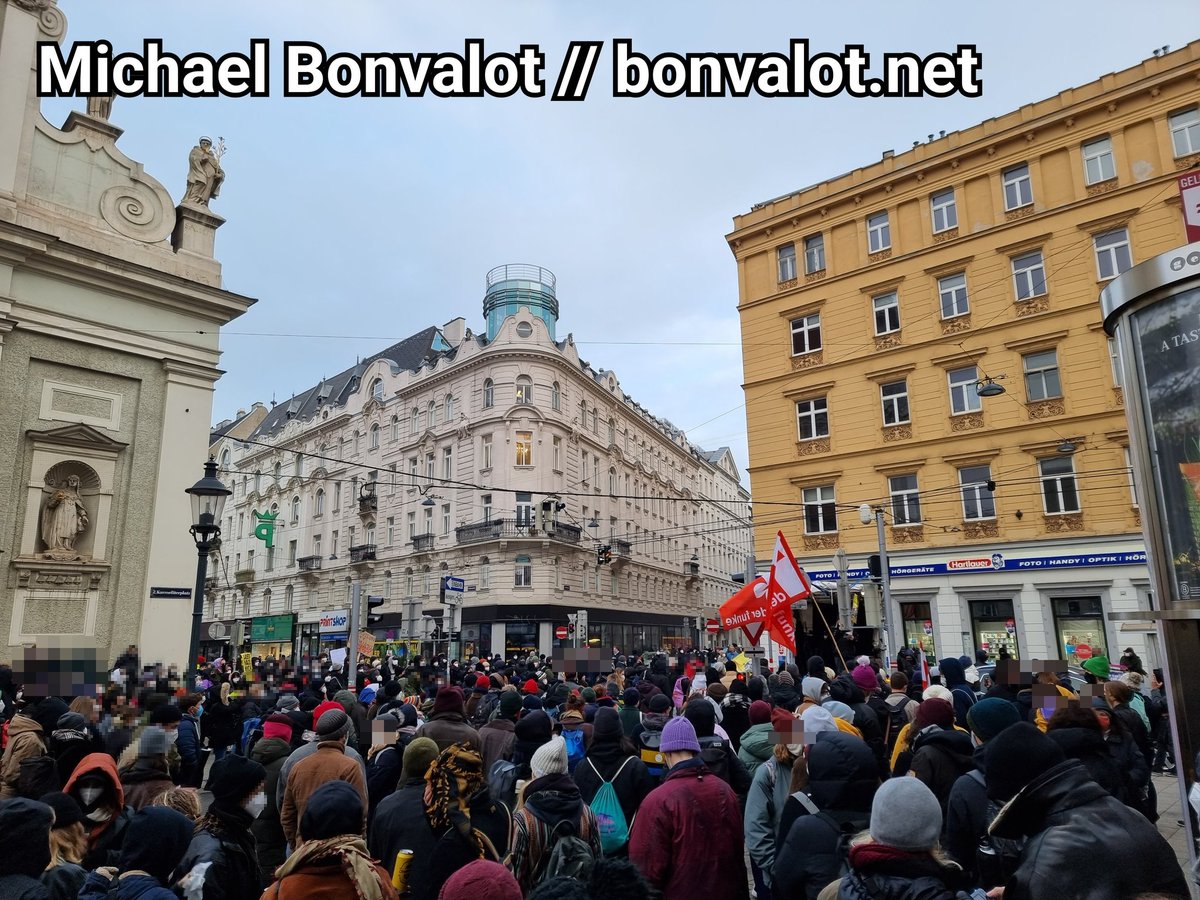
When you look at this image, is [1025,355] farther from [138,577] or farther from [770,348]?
[138,577]

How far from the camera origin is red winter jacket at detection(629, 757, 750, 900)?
164 inches

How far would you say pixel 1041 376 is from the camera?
24062 millimetres

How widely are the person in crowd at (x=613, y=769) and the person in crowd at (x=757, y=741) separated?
1004 mm

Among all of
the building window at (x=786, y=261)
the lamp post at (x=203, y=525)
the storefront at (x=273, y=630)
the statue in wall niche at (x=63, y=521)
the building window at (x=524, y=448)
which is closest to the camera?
the lamp post at (x=203, y=525)

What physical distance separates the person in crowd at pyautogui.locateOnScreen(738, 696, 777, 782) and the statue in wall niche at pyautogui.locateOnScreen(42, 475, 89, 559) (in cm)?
1656

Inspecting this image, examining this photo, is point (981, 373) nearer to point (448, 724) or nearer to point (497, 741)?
point (497, 741)

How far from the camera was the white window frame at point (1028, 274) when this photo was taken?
24.5 meters

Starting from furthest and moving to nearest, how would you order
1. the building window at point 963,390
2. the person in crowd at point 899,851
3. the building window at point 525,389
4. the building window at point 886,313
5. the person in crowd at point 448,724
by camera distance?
the building window at point 525,389
the building window at point 886,313
the building window at point 963,390
the person in crowd at point 448,724
the person in crowd at point 899,851

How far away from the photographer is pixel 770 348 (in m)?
29.6

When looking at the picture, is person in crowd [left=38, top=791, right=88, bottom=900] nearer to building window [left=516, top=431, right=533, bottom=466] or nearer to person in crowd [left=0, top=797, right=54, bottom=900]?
person in crowd [left=0, top=797, right=54, bottom=900]

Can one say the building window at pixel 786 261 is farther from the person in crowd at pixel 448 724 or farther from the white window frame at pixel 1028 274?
the person in crowd at pixel 448 724

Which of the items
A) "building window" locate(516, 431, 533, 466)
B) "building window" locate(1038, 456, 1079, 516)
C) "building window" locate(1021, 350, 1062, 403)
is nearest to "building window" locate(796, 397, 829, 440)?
"building window" locate(1021, 350, 1062, 403)

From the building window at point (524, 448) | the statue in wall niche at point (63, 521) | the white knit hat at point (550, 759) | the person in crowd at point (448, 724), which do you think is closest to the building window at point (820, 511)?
the building window at point (524, 448)

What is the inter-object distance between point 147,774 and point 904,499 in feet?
79.8
